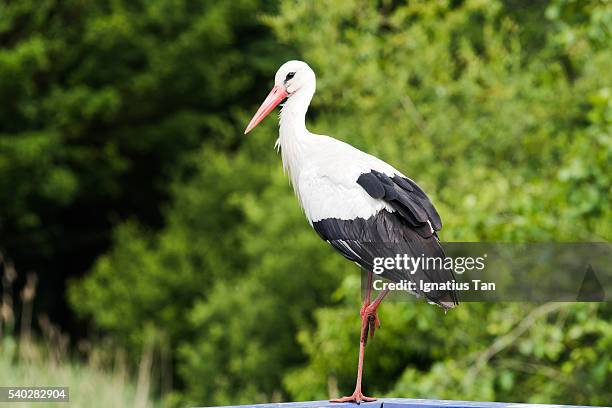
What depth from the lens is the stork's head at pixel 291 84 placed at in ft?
11.5

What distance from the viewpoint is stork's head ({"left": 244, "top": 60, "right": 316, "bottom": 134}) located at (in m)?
3.50

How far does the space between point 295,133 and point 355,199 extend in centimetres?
30

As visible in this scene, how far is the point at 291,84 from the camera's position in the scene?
11.6 feet

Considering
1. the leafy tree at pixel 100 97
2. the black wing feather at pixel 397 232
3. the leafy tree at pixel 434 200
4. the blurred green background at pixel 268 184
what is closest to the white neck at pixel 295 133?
the black wing feather at pixel 397 232

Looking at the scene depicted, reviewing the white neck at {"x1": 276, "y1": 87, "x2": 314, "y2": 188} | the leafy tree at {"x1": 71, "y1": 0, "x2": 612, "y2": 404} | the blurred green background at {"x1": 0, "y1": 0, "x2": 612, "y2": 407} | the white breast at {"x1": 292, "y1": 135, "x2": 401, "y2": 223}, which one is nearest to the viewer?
the white breast at {"x1": 292, "y1": 135, "x2": 401, "y2": 223}

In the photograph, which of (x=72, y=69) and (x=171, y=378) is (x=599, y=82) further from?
(x=72, y=69)

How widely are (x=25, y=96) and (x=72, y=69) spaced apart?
1092 millimetres

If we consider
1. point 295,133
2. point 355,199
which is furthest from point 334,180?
point 295,133

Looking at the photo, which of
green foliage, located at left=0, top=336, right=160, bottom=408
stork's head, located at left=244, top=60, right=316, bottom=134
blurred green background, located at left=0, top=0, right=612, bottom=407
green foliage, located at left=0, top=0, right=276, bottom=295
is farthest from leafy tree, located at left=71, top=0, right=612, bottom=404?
stork's head, located at left=244, top=60, right=316, bottom=134

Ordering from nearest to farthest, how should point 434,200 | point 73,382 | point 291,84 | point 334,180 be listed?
point 334,180
point 291,84
point 73,382
point 434,200

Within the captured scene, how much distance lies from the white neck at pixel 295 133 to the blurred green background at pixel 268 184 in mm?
3161

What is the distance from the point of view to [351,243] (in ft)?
11.1

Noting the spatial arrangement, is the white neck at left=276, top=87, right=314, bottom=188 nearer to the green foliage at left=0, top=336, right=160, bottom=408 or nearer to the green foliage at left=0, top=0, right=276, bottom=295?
the green foliage at left=0, top=336, right=160, bottom=408

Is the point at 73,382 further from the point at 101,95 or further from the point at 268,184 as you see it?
the point at 101,95
